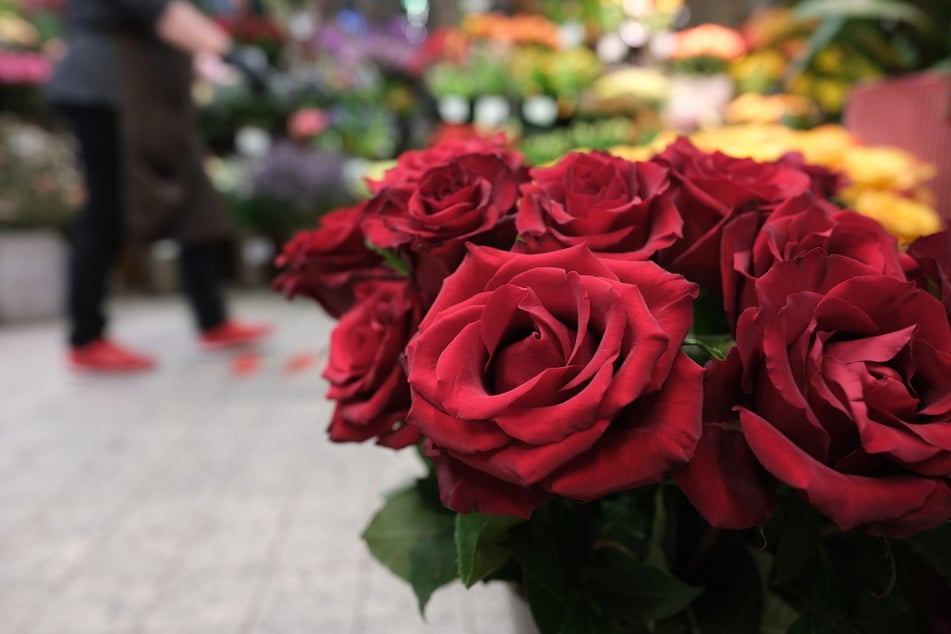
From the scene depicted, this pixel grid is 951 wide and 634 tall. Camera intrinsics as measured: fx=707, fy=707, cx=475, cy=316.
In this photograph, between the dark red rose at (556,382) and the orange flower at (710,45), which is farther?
the orange flower at (710,45)

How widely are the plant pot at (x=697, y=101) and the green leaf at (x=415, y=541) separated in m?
2.05

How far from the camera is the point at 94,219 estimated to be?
204 centimetres

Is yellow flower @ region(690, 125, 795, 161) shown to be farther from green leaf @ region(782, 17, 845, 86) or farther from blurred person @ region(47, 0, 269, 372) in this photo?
blurred person @ region(47, 0, 269, 372)

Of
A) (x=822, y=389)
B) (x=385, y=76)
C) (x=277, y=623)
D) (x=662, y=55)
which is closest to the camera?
(x=822, y=389)

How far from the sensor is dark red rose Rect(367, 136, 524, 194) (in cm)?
41

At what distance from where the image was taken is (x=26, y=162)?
304 cm

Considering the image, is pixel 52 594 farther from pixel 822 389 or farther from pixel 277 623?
pixel 822 389

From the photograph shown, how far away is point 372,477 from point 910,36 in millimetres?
1351

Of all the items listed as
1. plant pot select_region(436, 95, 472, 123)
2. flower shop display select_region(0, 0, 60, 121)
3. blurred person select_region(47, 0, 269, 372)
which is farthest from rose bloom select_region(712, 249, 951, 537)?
flower shop display select_region(0, 0, 60, 121)

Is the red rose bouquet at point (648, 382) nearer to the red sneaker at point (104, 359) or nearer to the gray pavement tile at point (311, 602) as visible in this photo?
the gray pavement tile at point (311, 602)

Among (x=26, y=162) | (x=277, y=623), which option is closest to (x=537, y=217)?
(x=277, y=623)

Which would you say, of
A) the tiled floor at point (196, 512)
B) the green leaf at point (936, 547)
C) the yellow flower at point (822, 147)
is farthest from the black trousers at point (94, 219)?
the green leaf at point (936, 547)

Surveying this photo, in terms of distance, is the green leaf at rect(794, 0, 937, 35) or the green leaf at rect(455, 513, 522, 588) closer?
the green leaf at rect(455, 513, 522, 588)

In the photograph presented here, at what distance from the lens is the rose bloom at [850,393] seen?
24cm
